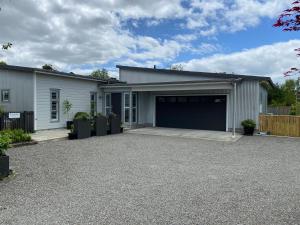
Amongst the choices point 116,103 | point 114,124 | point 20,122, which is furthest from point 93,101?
point 20,122

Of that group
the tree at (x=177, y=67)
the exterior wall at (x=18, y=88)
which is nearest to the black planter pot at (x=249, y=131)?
the exterior wall at (x=18, y=88)

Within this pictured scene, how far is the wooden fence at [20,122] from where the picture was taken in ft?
41.4

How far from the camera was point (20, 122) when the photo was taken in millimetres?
13562

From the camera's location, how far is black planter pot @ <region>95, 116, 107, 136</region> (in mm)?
14409

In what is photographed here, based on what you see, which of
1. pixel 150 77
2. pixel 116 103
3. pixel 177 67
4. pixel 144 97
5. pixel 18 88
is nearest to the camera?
pixel 18 88

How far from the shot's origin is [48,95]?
50.1 feet

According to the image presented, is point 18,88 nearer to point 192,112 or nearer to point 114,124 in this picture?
point 114,124

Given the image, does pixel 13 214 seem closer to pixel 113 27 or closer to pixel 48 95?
pixel 48 95

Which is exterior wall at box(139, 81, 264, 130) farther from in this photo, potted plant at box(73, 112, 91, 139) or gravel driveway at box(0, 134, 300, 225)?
potted plant at box(73, 112, 91, 139)

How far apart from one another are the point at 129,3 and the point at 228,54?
16.5 m

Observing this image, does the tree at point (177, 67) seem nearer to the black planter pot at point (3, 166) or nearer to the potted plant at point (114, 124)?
the potted plant at point (114, 124)

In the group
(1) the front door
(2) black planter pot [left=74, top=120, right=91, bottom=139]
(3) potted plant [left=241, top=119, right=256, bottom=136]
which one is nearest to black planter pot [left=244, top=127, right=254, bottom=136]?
(3) potted plant [left=241, top=119, right=256, bottom=136]

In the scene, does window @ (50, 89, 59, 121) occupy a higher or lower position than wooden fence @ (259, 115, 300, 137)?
higher

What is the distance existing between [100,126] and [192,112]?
6393 millimetres
